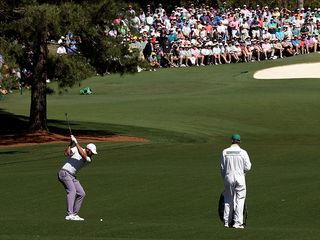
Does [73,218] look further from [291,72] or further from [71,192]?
[291,72]

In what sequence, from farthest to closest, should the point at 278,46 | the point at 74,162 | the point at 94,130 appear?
the point at 278,46
the point at 94,130
the point at 74,162

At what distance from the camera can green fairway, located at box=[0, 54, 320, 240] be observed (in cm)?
1958

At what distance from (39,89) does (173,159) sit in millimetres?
10147

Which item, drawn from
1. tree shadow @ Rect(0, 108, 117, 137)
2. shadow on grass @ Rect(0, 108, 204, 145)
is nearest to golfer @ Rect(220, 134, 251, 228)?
shadow on grass @ Rect(0, 108, 204, 145)

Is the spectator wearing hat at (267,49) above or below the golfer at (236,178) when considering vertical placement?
→ below

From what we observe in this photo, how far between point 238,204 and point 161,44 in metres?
42.8

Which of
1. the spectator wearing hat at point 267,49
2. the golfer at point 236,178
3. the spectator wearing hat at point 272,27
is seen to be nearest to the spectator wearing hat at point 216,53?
the spectator wearing hat at point 267,49

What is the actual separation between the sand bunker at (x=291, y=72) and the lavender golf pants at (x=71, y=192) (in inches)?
Answer: 1581

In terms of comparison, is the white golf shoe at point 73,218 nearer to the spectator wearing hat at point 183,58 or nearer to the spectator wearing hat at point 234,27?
the spectator wearing hat at point 183,58

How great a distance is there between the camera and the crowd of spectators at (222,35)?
62.5 metres

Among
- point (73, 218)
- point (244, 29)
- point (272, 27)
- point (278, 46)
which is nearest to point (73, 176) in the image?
point (73, 218)

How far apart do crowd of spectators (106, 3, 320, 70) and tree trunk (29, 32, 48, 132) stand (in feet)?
61.0

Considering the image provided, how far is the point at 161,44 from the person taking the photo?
61594mm

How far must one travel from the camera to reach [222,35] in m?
65.9
